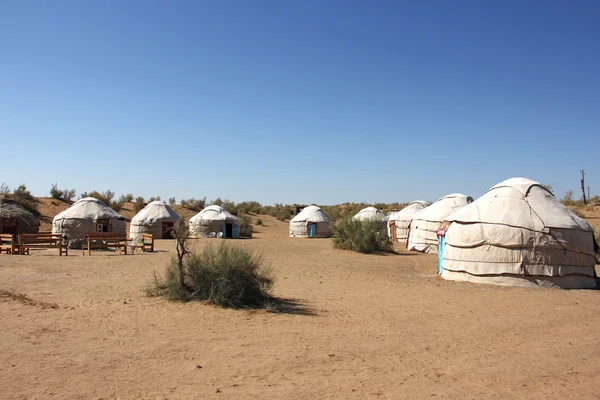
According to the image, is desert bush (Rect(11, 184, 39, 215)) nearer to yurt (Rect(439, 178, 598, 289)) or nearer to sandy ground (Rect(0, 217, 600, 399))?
sandy ground (Rect(0, 217, 600, 399))

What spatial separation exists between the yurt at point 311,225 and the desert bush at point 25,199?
18.3 metres

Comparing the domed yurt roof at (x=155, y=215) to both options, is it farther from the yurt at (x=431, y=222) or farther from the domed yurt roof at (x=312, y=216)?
the yurt at (x=431, y=222)

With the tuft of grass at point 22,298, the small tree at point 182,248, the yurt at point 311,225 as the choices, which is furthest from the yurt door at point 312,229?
the tuft of grass at point 22,298

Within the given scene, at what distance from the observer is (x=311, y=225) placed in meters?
32.1

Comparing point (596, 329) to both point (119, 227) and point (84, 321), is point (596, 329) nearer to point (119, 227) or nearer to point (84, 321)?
point (84, 321)

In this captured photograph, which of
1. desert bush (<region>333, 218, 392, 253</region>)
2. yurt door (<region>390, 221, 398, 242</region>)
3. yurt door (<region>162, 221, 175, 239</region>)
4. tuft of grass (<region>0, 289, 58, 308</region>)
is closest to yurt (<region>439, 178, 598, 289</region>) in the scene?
desert bush (<region>333, 218, 392, 253</region>)

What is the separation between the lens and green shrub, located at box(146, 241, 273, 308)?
8859mm

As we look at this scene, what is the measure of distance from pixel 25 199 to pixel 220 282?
31709mm

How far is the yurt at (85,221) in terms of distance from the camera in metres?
22.9

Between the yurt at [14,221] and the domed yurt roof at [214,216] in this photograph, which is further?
the domed yurt roof at [214,216]

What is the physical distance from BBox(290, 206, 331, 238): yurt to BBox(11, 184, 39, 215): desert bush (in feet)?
60.0

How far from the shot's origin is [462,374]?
216 inches

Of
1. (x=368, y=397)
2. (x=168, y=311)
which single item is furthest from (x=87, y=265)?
(x=368, y=397)

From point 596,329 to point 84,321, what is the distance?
8.19 m
